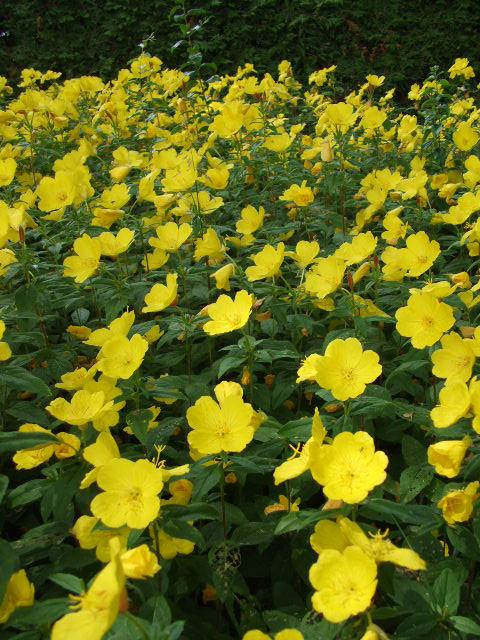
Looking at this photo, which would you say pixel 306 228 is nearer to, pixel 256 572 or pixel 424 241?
pixel 424 241

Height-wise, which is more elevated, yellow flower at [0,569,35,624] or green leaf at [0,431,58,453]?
green leaf at [0,431,58,453]

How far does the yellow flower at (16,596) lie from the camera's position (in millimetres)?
1228

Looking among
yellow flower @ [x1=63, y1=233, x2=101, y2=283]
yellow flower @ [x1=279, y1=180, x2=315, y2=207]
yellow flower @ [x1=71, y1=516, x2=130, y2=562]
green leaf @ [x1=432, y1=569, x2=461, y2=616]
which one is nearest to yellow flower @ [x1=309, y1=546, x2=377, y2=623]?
green leaf @ [x1=432, y1=569, x2=461, y2=616]

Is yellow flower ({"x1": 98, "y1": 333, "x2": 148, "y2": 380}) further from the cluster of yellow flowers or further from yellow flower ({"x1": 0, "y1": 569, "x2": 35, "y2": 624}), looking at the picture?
yellow flower ({"x1": 0, "y1": 569, "x2": 35, "y2": 624})

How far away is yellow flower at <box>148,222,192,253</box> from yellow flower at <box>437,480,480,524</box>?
56.9 inches

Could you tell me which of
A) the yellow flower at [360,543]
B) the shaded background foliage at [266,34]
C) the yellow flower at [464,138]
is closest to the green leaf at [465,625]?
the yellow flower at [360,543]

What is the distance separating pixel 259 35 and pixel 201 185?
228 inches

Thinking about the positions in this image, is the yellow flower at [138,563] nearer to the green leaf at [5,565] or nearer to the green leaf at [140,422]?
the green leaf at [5,565]

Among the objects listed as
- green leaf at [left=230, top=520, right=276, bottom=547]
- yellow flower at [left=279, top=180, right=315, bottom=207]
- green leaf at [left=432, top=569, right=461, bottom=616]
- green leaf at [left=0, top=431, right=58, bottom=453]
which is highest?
green leaf at [left=0, top=431, right=58, bottom=453]

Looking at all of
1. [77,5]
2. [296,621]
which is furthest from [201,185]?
[77,5]

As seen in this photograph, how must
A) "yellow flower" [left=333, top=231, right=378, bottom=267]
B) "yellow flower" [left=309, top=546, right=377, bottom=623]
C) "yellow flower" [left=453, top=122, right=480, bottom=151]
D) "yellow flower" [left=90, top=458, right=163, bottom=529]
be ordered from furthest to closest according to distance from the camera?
"yellow flower" [left=453, top=122, right=480, bottom=151], "yellow flower" [left=333, top=231, right=378, bottom=267], "yellow flower" [left=90, top=458, right=163, bottom=529], "yellow flower" [left=309, top=546, right=377, bottom=623]

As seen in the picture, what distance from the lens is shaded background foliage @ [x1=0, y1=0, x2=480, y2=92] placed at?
26.6 feet

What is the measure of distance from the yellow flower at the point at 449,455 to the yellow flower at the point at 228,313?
29.1 inches

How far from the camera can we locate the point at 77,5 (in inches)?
344
